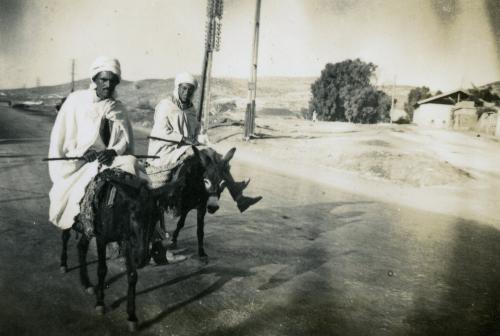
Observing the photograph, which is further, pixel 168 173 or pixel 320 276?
pixel 168 173

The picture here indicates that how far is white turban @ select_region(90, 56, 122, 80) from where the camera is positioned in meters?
4.61

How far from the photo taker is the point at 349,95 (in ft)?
173

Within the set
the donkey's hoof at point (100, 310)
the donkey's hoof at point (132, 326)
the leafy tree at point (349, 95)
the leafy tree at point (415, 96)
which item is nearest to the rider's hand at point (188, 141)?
the donkey's hoof at point (100, 310)

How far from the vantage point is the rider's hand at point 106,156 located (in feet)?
15.0

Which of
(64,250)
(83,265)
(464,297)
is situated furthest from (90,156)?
(464,297)

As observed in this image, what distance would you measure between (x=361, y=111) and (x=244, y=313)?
5077cm

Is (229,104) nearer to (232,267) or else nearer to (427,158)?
(427,158)

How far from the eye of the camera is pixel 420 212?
1005cm

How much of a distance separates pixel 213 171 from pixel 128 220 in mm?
2038

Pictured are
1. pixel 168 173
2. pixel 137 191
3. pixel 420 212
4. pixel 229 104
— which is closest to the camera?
pixel 137 191

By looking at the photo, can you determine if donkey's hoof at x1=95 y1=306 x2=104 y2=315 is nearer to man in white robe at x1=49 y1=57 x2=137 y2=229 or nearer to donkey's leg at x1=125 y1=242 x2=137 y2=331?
donkey's leg at x1=125 y1=242 x2=137 y2=331

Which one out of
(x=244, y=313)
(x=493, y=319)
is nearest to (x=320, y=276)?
(x=244, y=313)

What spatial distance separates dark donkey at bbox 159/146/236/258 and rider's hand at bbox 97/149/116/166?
137 centimetres

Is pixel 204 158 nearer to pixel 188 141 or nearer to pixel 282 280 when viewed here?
pixel 188 141
